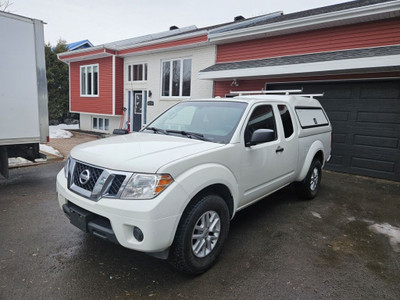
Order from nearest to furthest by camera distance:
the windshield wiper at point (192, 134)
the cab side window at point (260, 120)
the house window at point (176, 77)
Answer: the windshield wiper at point (192, 134)
the cab side window at point (260, 120)
the house window at point (176, 77)

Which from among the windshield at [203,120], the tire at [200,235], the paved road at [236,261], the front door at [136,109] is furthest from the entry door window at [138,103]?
the tire at [200,235]

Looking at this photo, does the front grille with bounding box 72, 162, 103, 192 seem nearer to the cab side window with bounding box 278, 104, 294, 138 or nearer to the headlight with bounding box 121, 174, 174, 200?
the headlight with bounding box 121, 174, 174, 200

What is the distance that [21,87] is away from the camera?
5145 millimetres

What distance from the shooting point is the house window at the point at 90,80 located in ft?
48.9

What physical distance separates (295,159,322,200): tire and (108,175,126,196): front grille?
3.65 metres

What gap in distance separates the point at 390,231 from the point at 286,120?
89.3 inches

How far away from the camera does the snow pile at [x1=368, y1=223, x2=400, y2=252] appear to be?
3.61m

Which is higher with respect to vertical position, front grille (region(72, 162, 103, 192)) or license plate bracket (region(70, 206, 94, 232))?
front grille (region(72, 162, 103, 192))

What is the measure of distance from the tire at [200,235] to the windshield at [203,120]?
2.55 feet

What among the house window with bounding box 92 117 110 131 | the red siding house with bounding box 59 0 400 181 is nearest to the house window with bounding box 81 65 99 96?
the house window with bounding box 92 117 110 131

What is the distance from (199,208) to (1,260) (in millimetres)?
2273

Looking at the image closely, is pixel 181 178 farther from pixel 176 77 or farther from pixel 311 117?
pixel 176 77

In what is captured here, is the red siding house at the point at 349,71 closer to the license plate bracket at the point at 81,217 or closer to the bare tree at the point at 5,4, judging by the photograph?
the license plate bracket at the point at 81,217

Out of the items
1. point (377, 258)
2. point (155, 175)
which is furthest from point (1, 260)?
point (377, 258)
